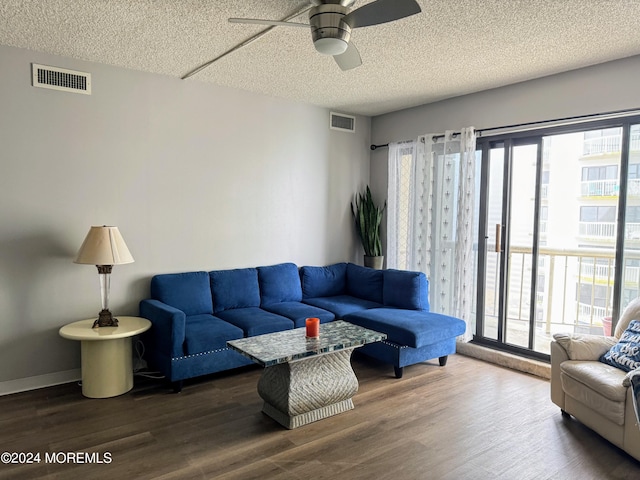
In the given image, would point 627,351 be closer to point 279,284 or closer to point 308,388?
point 308,388

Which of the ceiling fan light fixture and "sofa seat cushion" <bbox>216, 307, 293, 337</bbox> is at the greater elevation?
the ceiling fan light fixture

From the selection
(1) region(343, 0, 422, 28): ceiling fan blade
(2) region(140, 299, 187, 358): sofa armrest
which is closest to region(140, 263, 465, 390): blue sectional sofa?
(2) region(140, 299, 187, 358): sofa armrest

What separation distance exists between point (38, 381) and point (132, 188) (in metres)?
1.69

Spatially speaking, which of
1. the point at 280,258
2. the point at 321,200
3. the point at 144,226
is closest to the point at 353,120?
the point at 321,200

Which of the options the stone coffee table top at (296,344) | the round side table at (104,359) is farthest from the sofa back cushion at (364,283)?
the round side table at (104,359)

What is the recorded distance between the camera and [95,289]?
143 inches

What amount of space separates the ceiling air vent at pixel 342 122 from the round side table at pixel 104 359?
3.08 metres

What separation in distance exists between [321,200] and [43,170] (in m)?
2.73

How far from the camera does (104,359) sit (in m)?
3.22

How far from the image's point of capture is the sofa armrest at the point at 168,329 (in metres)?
3.26

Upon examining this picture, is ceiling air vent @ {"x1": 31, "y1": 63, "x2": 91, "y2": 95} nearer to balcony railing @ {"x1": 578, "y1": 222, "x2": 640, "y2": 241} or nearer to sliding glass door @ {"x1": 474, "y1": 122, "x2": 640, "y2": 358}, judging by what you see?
sliding glass door @ {"x1": 474, "y1": 122, "x2": 640, "y2": 358}

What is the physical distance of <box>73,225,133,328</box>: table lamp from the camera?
322 centimetres

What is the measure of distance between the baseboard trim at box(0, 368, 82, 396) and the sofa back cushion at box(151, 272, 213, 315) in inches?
34.0

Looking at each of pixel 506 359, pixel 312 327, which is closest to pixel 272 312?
pixel 312 327
